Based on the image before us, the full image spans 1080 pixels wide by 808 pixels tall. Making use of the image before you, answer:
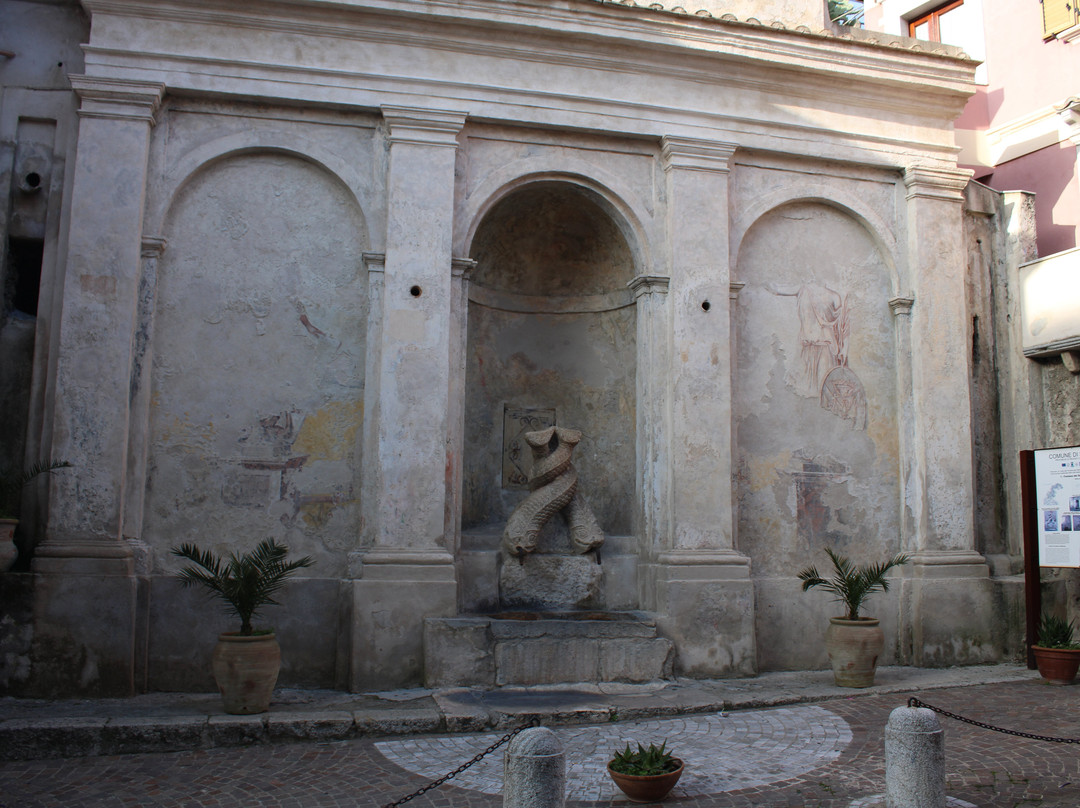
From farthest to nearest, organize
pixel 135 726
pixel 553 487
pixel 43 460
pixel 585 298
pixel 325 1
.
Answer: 1. pixel 585 298
2. pixel 553 487
3. pixel 325 1
4. pixel 43 460
5. pixel 135 726

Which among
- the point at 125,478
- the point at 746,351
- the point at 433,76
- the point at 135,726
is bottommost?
the point at 135,726

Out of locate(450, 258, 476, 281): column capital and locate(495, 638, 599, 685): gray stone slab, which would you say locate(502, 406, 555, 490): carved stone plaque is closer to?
locate(450, 258, 476, 281): column capital

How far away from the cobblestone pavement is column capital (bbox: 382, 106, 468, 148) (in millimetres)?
5262

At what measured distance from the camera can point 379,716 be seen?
6.29 metres

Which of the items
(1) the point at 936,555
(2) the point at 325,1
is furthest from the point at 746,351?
(2) the point at 325,1

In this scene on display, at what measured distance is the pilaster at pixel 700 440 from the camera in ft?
26.6

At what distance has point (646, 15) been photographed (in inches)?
342

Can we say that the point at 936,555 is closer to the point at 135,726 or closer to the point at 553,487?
the point at 553,487

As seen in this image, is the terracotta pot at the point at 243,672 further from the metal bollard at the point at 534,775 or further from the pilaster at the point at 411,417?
the metal bollard at the point at 534,775

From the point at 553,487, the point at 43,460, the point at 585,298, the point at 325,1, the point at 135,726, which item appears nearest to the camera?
the point at 135,726

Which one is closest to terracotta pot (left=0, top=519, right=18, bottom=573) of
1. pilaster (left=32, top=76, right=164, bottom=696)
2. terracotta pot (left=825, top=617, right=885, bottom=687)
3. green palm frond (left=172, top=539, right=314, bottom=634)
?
pilaster (left=32, top=76, right=164, bottom=696)

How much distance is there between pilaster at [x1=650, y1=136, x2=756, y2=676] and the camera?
26.6ft

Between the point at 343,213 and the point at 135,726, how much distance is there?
4.73m

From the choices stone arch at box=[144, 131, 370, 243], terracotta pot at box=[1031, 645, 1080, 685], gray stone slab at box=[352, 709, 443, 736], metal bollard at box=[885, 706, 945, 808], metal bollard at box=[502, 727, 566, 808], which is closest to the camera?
metal bollard at box=[502, 727, 566, 808]
